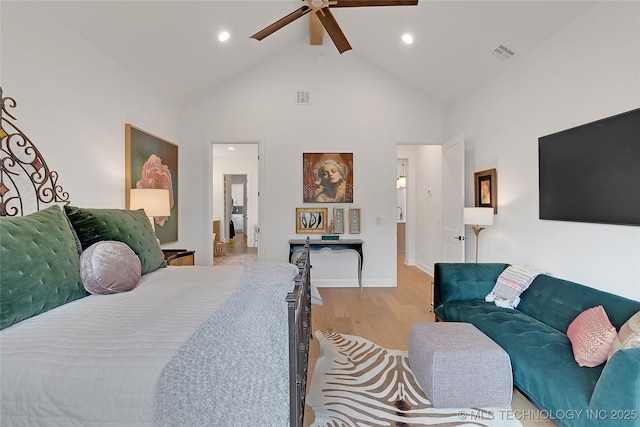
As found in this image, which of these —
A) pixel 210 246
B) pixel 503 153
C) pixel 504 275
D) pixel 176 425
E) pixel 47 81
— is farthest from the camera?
pixel 210 246

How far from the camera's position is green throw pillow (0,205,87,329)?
1.33 meters

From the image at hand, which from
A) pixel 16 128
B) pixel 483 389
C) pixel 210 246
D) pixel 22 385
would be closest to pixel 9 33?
pixel 16 128

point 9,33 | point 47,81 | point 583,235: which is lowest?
point 583,235

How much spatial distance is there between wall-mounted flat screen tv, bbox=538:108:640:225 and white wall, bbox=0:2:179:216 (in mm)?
4088

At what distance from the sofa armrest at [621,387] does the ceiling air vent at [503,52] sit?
3.00 m

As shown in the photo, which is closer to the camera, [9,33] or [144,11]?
[9,33]

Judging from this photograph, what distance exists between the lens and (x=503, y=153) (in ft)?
11.4

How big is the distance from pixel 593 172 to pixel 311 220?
3.35 meters

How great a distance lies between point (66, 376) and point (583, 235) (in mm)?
3173

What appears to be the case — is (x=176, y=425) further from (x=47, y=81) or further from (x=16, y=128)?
(x=47, y=81)

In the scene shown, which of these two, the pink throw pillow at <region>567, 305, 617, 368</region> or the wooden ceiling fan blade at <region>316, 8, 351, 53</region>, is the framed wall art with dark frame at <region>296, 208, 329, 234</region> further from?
the pink throw pillow at <region>567, 305, 617, 368</region>

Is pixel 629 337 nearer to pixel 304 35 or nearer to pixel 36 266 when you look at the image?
pixel 36 266

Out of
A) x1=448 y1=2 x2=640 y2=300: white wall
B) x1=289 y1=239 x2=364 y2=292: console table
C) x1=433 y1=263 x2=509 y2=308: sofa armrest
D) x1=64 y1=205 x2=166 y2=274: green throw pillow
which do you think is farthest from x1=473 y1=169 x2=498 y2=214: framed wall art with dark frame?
x1=64 y1=205 x2=166 y2=274: green throw pillow

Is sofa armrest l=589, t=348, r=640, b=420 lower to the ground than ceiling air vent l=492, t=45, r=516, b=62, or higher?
lower
